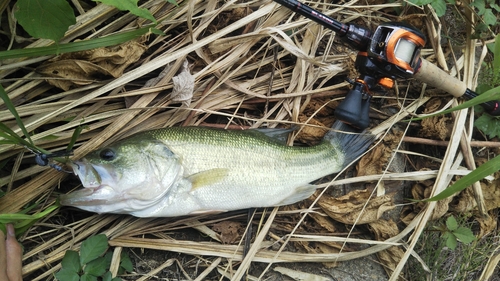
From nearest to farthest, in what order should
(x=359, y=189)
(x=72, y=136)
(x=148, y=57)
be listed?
1. (x=72, y=136)
2. (x=148, y=57)
3. (x=359, y=189)

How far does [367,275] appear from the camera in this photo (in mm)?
2963

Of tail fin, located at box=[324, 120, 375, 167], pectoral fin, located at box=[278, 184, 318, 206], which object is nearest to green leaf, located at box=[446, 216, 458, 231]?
tail fin, located at box=[324, 120, 375, 167]

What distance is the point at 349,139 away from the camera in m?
2.85

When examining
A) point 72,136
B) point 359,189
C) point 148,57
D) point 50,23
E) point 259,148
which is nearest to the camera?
point 50,23

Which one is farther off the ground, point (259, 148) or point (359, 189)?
point (259, 148)

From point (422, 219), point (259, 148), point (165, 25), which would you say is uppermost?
point (165, 25)

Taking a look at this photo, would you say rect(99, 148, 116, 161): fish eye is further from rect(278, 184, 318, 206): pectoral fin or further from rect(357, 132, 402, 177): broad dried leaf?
rect(357, 132, 402, 177): broad dried leaf

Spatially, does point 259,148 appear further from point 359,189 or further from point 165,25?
point 165,25

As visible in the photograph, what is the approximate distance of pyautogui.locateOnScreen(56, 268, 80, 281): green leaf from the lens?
227 cm

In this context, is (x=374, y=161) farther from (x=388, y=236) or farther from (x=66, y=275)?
(x=66, y=275)

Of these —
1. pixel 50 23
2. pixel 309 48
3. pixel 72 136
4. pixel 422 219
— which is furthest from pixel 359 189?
pixel 50 23

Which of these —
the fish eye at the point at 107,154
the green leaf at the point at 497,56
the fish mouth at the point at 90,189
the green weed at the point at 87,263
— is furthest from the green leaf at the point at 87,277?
the green leaf at the point at 497,56

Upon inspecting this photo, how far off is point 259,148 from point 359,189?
0.92 metres

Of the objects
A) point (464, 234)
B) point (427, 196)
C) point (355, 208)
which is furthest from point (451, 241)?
point (355, 208)
